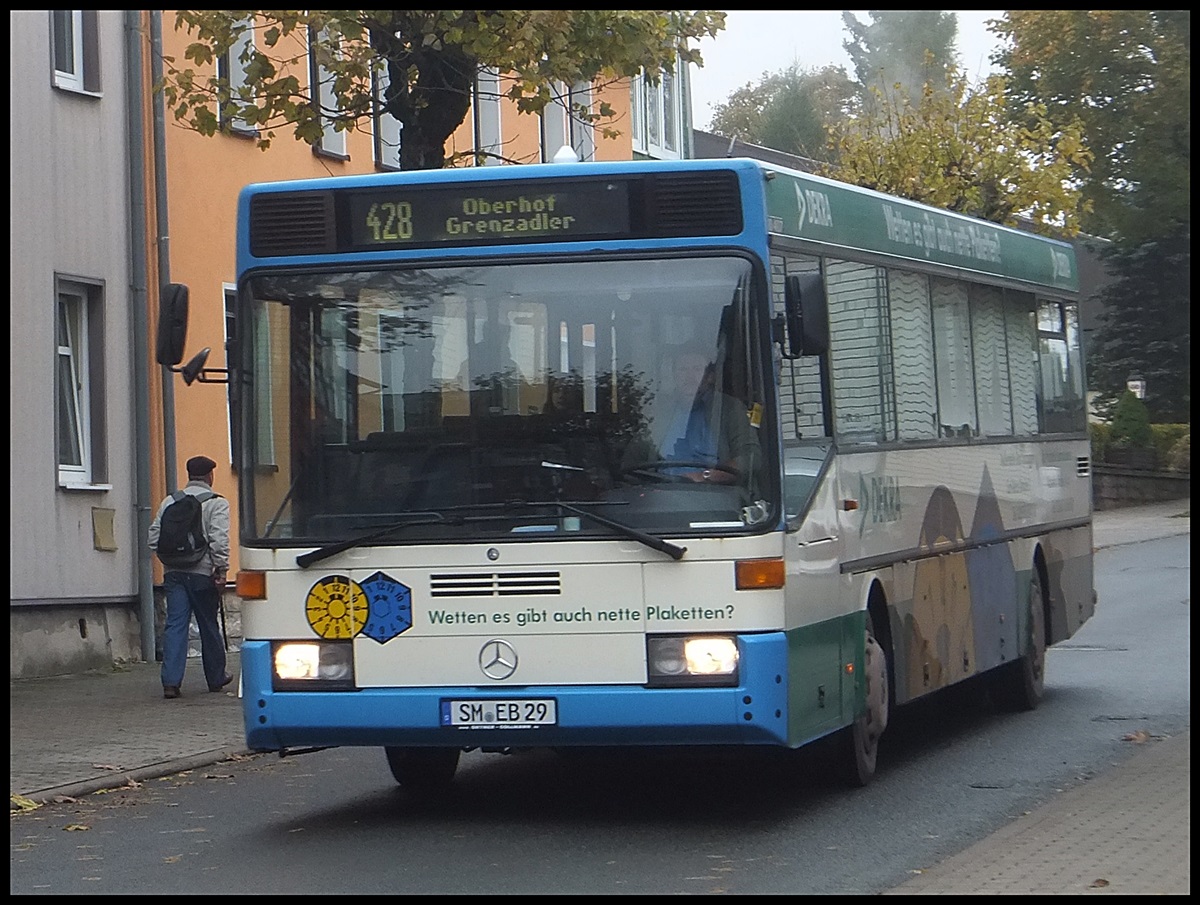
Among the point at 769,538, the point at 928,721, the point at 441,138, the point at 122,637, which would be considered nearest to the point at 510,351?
the point at 769,538

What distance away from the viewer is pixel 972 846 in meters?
9.17

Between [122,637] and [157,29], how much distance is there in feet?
19.7

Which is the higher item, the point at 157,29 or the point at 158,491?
the point at 157,29

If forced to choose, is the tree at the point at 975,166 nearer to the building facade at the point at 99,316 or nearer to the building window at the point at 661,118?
the building window at the point at 661,118

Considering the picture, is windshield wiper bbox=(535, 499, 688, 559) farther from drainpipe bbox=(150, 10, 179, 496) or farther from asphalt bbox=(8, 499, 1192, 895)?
drainpipe bbox=(150, 10, 179, 496)

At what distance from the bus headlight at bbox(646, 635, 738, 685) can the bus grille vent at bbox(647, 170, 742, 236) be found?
1.79m

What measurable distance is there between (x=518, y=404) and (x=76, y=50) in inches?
523

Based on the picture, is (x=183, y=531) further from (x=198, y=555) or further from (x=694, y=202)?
(x=694, y=202)

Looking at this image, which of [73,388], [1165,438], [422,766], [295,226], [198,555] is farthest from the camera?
[1165,438]

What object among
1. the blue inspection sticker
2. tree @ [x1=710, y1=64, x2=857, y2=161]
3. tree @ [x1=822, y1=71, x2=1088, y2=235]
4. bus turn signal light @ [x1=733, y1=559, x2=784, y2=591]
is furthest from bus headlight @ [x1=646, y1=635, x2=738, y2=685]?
tree @ [x1=710, y1=64, x2=857, y2=161]

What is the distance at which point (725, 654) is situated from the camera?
389 inches

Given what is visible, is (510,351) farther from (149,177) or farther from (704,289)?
(149,177)

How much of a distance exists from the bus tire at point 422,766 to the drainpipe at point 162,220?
11244mm

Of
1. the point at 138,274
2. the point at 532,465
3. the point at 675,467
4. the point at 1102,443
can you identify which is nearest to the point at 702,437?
the point at 675,467
